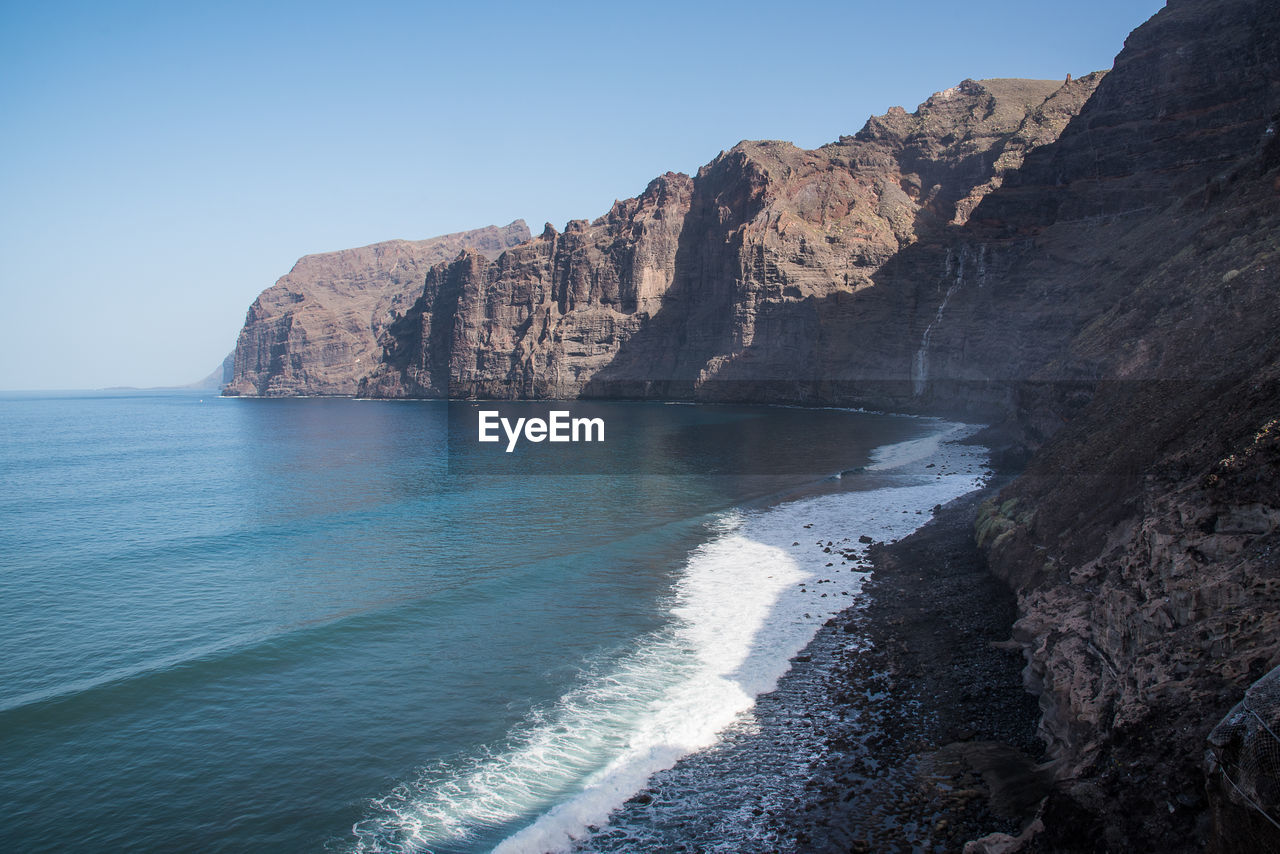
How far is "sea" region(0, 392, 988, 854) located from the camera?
1263cm

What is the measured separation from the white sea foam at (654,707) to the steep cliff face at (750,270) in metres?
82.3

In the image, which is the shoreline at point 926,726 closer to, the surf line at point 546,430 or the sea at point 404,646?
the sea at point 404,646

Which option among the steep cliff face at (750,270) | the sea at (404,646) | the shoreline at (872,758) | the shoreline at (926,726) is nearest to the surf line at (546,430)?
the sea at (404,646)

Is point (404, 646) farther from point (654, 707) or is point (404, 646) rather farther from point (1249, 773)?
point (1249, 773)

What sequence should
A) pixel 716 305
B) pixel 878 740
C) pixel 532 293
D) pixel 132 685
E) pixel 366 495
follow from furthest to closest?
pixel 532 293 < pixel 716 305 < pixel 366 495 < pixel 132 685 < pixel 878 740

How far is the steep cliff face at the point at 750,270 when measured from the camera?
376 feet

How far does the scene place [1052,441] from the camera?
26.4 meters

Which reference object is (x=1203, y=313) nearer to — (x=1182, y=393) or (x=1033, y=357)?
(x=1182, y=393)

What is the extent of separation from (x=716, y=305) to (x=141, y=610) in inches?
4654

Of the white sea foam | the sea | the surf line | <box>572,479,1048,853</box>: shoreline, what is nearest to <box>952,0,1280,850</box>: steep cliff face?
<box>572,479,1048,853</box>: shoreline

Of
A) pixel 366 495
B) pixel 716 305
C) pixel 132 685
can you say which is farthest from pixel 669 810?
pixel 716 305

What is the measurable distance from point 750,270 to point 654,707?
10886 centimetres

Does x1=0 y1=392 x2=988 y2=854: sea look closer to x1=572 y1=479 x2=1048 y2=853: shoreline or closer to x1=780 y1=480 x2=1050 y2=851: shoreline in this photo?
x1=572 y1=479 x2=1048 y2=853: shoreline

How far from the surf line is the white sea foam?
45.9m
